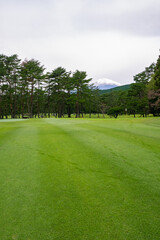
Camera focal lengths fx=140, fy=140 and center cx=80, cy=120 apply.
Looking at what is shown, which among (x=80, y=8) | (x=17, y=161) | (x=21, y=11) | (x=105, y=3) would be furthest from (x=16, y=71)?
(x=17, y=161)

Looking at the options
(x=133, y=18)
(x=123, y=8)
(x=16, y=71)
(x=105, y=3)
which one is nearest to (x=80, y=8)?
(x=105, y=3)

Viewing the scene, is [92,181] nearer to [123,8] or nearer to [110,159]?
[110,159]

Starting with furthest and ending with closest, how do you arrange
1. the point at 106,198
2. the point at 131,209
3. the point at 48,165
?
the point at 48,165 → the point at 106,198 → the point at 131,209

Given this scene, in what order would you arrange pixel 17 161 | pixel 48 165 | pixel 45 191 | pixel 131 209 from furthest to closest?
pixel 17 161 → pixel 48 165 → pixel 45 191 → pixel 131 209

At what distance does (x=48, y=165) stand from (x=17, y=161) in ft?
2.97

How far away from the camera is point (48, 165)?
3.34 m

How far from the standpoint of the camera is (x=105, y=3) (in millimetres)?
15953

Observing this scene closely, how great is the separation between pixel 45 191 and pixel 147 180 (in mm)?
1853

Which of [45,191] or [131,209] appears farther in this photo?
[45,191]

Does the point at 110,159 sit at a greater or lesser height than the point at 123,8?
lesser

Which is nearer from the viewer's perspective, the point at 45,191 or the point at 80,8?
the point at 45,191

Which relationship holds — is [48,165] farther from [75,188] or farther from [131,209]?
[131,209]

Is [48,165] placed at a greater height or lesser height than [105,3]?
lesser

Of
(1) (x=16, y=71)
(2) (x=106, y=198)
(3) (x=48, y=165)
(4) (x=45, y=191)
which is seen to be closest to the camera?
(2) (x=106, y=198)
